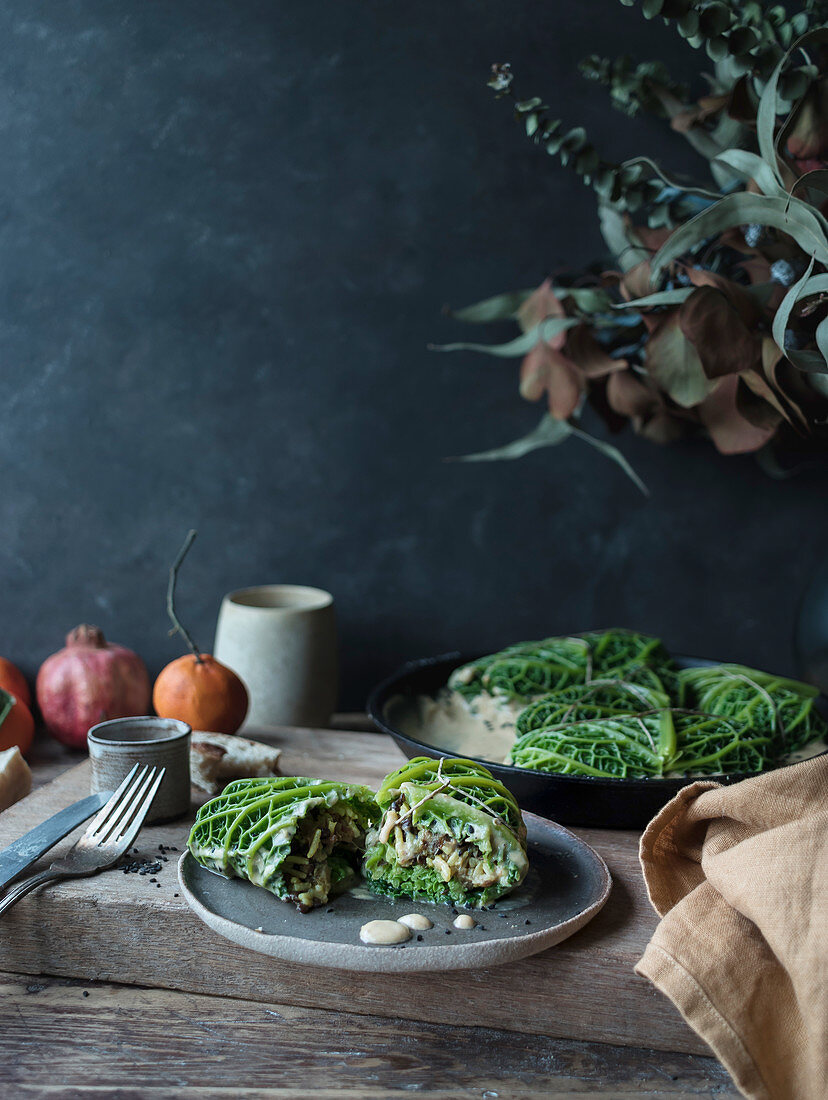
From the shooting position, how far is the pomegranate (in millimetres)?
1617

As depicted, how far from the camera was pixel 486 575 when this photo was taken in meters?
1.88

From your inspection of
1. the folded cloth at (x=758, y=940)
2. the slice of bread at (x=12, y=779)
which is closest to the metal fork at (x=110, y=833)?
the slice of bread at (x=12, y=779)

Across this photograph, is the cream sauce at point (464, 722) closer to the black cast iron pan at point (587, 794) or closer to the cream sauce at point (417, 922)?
the black cast iron pan at point (587, 794)

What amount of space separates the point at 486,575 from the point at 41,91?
1.26m

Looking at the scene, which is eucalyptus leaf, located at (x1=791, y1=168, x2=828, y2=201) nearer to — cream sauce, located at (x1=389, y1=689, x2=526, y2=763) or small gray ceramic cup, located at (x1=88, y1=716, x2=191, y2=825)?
cream sauce, located at (x1=389, y1=689, x2=526, y2=763)

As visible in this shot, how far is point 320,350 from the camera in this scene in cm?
182

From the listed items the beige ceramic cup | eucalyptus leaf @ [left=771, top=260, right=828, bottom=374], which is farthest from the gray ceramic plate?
eucalyptus leaf @ [left=771, top=260, right=828, bottom=374]

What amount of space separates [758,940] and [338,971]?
43cm

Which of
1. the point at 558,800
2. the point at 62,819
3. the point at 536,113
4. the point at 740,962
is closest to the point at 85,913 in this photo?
the point at 62,819

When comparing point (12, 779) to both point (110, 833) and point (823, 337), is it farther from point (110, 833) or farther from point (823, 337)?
point (823, 337)

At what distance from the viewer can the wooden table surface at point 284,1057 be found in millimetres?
880

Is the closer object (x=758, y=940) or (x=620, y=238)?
(x=758, y=940)

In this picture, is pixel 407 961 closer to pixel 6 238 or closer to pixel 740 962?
pixel 740 962

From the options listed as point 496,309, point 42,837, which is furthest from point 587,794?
point 496,309
